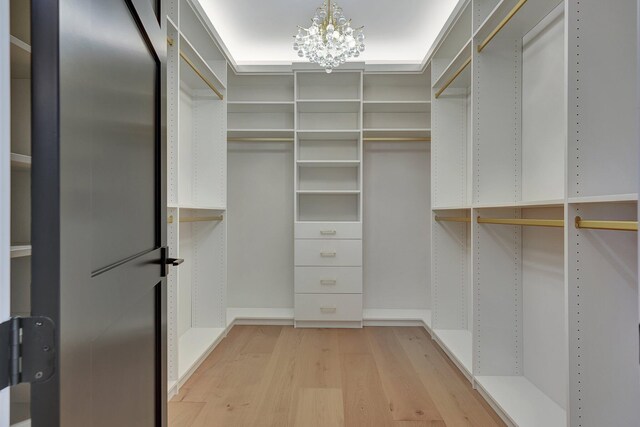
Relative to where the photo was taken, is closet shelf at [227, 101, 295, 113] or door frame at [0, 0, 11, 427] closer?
door frame at [0, 0, 11, 427]

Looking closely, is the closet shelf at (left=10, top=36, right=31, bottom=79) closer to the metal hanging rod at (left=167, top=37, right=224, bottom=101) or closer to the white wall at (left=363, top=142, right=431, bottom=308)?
the metal hanging rod at (left=167, top=37, right=224, bottom=101)

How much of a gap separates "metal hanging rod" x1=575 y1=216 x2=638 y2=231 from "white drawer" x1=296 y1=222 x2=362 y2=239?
203cm

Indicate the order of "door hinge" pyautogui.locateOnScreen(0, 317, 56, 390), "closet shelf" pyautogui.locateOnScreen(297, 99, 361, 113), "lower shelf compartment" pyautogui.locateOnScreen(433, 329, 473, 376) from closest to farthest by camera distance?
"door hinge" pyautogui.locateOnScreen(0, 317, 56, 390) < "lower shelf compartment" pyautogui.locateOnScreen(433, 329, 473, 376) < "closet shelf" pyautogui.locateOnScreen(297, 99, 361, 113)

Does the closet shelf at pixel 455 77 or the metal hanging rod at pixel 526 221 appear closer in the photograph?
the metal hanging rod at pixel 526 221

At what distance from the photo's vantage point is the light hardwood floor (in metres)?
1.84

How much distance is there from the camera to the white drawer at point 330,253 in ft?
10.5

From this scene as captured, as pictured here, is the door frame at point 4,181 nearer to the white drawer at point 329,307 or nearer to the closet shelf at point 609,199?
A: the closet shelf at point 609,199

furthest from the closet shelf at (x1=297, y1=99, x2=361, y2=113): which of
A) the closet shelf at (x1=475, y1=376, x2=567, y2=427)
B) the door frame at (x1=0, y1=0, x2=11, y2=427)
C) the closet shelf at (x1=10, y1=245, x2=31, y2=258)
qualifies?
the door frame at (x1=0, y1=0, x2=11, y2=427)

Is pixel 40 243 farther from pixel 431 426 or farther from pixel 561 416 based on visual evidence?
pixel 561 416

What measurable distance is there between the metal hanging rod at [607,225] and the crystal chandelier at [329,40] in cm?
183

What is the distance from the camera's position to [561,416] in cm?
172

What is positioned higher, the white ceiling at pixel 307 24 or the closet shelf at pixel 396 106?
the white ceiling at pixel 307 24

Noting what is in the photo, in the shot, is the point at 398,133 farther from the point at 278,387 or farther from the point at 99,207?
the point at 99,207

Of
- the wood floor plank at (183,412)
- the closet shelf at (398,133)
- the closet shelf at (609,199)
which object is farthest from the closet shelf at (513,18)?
the wood floor plank at (183,412)
